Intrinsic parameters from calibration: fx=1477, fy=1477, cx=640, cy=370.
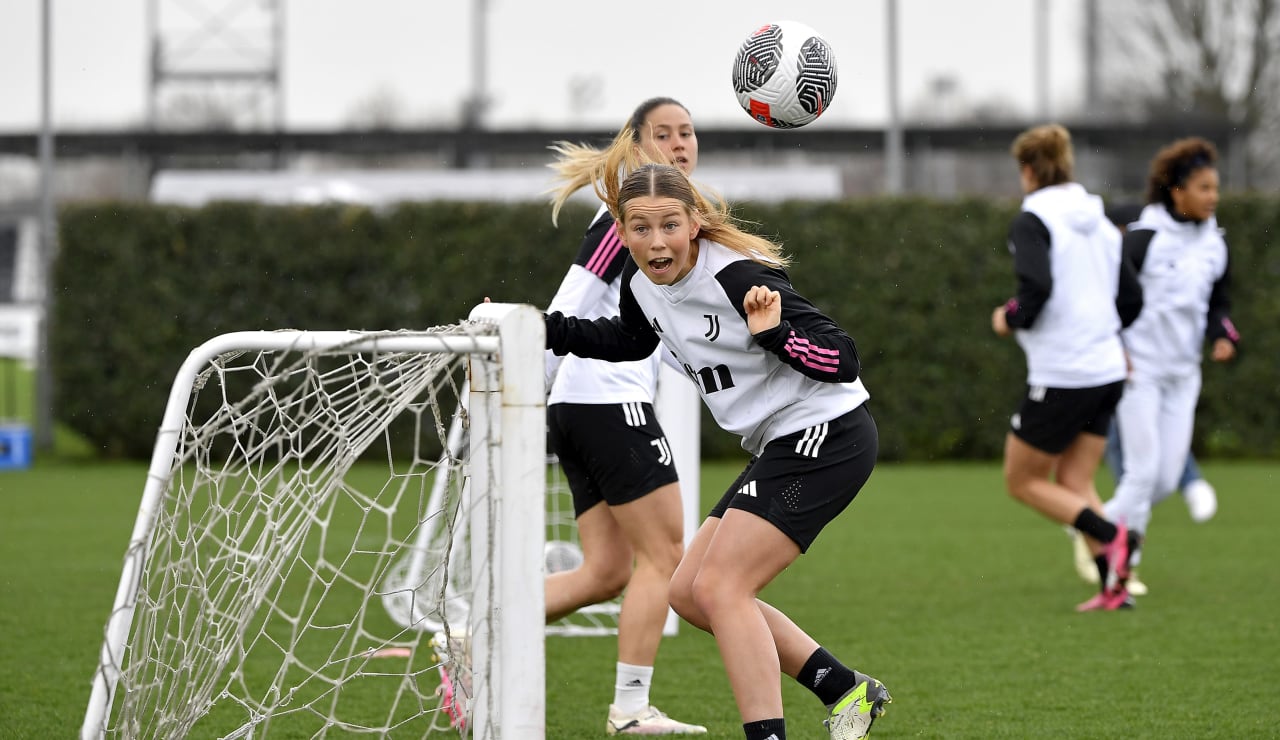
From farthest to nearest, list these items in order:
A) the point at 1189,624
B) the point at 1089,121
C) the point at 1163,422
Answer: the point at 1089,121 < the point at 1163,422 < the point at 1189,624

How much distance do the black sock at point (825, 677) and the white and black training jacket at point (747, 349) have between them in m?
0.63

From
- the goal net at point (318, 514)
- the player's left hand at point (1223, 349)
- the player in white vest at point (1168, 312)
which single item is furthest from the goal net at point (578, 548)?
the player's left hand at point (1223, 349)

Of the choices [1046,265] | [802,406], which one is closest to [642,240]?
[802,406]

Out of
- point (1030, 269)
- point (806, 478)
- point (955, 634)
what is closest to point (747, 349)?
point (806, 478)

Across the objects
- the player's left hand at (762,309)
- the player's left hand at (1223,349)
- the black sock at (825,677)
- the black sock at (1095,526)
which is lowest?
the black sock at (1095,526)

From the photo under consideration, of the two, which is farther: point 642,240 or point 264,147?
point 264,147

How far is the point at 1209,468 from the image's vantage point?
14555 millimetres

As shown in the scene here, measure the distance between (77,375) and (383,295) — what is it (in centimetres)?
324

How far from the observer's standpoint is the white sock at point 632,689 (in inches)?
192

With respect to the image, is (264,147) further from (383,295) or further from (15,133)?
(383,295)

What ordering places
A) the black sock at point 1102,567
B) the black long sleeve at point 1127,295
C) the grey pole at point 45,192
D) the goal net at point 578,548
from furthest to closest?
the grey pole at point 45,192
the black long sleeve at point 1127,295
the black sock at point 1102,567
the goal net at point 578,548

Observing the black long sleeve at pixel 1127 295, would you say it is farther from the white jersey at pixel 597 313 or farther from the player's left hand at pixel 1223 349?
the white jersey at pixel 597 313

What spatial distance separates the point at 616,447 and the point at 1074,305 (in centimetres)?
313

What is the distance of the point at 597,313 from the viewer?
4.88 m
